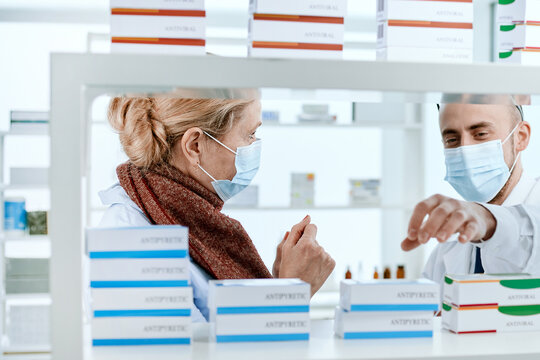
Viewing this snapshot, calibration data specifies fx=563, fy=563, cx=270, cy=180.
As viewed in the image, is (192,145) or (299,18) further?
(192,145)

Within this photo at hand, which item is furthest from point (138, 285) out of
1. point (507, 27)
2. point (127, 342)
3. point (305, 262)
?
point (507, 27)

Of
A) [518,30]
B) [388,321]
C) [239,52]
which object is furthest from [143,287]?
[239,52]

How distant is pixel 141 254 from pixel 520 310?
2.55ft

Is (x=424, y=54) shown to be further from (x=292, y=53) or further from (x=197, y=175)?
(x=197, y=175)

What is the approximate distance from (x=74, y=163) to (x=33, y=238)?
3.40m

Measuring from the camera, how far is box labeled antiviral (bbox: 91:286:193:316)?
1.02 m

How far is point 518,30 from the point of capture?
3.90 ft

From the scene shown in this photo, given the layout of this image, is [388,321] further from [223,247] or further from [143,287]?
[223,247]

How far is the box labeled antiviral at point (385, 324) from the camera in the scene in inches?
43.5

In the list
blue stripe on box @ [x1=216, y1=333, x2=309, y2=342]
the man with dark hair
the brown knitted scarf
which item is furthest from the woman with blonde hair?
blue stripe on box @ [x1=216, y1=333, x2=309, y2=342]

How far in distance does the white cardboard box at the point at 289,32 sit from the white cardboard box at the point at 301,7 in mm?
21

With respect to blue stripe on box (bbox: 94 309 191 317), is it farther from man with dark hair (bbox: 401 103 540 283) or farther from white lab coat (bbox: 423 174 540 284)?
man with dark hair (bbox: 401 103 540 283)

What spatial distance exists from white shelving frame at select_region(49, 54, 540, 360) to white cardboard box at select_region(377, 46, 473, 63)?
145 millimetres

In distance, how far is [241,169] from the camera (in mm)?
1878
